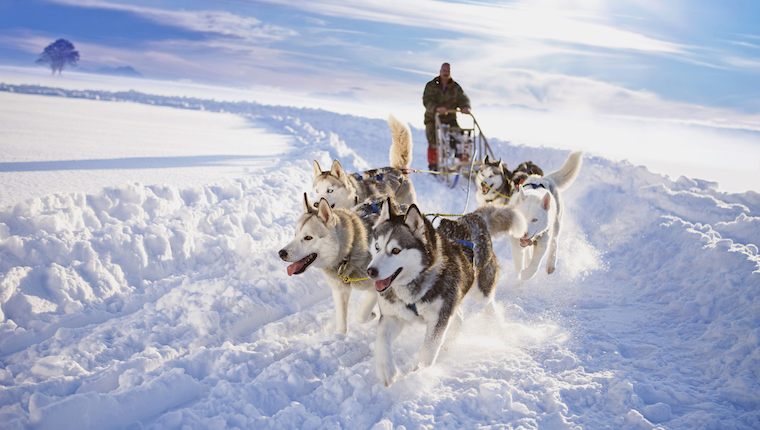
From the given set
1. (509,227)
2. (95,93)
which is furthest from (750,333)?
(95,93)

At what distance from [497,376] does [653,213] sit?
4.29 m

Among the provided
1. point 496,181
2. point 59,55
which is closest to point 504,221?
point 496,181

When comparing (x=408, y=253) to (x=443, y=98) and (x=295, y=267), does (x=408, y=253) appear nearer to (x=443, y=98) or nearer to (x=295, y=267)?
(x=295, y=267)

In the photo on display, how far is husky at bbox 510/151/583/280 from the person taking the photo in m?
4.14

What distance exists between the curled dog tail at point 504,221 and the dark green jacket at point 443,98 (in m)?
5.22

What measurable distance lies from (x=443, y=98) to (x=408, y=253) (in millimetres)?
6416

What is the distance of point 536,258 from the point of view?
434 cm

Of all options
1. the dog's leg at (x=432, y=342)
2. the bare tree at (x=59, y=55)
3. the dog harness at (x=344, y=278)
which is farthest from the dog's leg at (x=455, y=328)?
the bare tree at (x=59, y=55)

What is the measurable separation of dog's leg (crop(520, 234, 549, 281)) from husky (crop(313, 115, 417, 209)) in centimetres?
144

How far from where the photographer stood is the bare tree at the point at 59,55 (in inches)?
1453

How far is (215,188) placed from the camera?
576 centimetres

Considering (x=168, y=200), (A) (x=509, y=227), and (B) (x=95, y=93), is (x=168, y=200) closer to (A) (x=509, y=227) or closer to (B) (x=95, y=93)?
(A) (x=509, y=227)

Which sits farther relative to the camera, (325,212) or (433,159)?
(433,159)

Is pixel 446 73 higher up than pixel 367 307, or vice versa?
pixel 446 73
